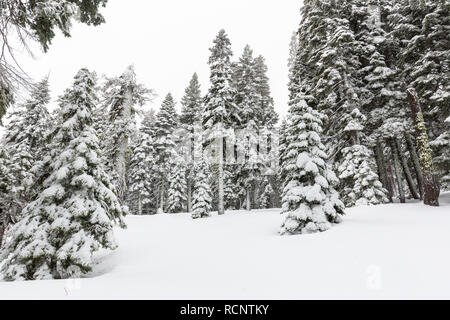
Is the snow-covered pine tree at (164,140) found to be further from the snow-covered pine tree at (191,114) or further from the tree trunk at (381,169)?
the tree trunk at (381,169)

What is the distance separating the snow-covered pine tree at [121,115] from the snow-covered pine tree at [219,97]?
8330 mm

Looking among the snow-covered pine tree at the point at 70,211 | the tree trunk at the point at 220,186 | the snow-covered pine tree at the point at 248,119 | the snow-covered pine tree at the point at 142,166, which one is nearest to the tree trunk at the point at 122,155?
the snow-covered pine tree at the point at 70,211

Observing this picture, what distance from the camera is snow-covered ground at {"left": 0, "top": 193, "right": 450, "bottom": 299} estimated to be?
430cm

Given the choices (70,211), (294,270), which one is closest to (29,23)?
(70,211)

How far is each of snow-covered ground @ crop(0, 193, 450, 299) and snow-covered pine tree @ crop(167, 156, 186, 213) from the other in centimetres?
2386

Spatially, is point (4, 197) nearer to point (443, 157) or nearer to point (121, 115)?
point (121, 115)

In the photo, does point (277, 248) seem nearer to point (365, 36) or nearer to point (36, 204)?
point (36, 204)

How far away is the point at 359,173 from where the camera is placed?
50.5ft

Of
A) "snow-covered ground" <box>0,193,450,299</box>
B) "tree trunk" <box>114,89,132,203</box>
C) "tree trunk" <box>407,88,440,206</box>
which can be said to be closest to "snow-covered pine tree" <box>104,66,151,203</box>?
"tree trunk" <box>114,89,132,203</box>

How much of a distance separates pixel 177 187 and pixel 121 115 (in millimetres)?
19485

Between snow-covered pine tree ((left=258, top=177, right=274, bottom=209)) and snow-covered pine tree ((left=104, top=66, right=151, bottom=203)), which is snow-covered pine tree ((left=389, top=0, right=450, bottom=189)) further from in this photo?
snow-covered pine tree ((left=258, top=177, right=274, bottom=209))

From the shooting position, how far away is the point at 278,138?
1300 inches

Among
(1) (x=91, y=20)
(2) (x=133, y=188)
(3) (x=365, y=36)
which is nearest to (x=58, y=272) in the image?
(1) (x=91, y=20)

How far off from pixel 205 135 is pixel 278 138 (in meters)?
12.7
